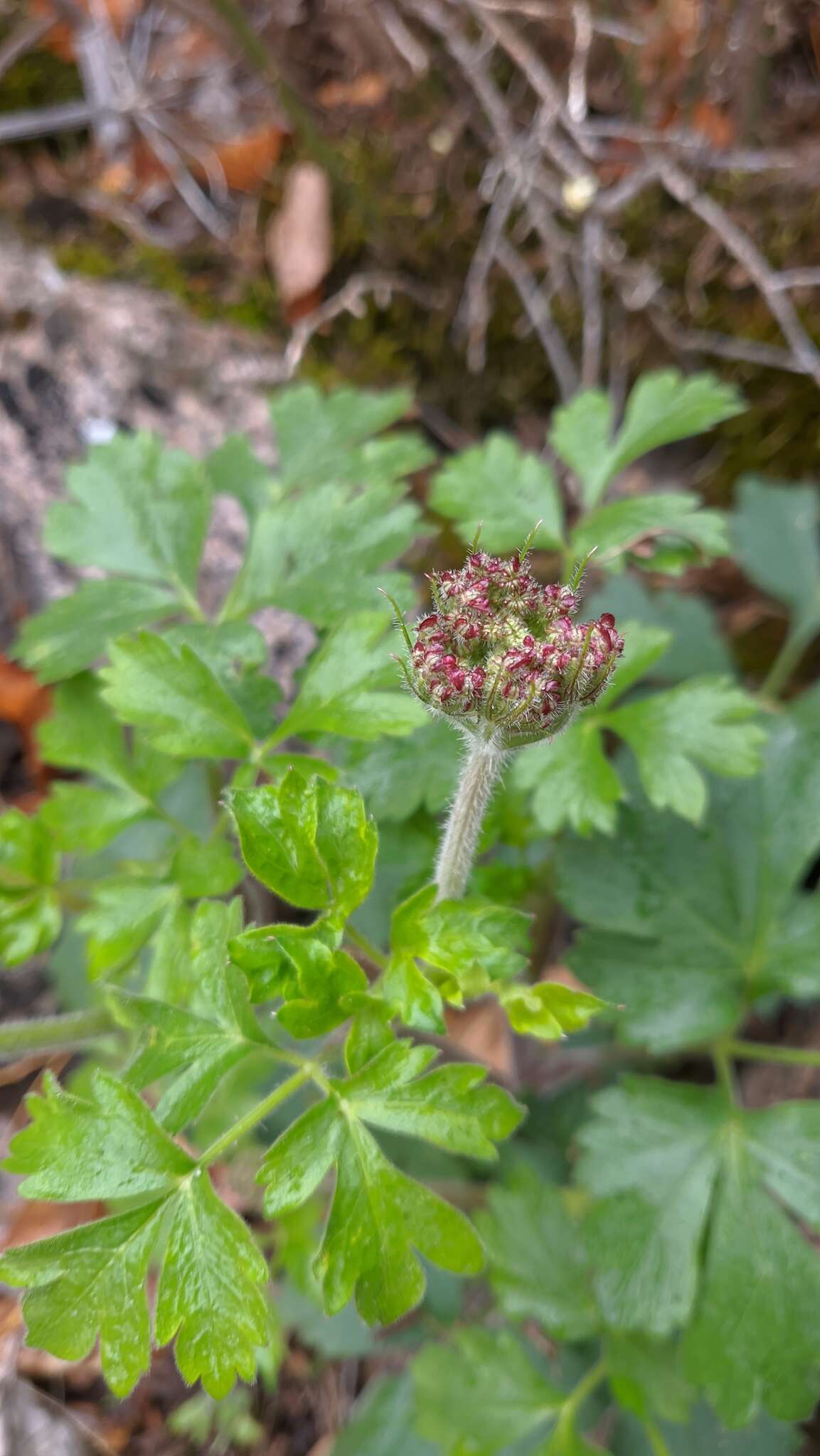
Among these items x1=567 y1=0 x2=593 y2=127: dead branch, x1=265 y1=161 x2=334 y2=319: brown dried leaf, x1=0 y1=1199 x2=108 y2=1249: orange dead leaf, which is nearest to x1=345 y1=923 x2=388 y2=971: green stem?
x1=0 y1=1199 x2=108 y2=1249: orange dead leaf

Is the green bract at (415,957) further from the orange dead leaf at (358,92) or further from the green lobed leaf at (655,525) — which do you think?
the orange dead leaf at (358,92)

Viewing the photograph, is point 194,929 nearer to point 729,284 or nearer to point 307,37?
point 729,284

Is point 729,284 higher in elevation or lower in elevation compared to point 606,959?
higher

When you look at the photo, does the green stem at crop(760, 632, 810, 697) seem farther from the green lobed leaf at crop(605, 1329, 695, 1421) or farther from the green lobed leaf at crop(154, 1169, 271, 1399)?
the green lobed leaf at crop(154, 1169, 271, 1399)

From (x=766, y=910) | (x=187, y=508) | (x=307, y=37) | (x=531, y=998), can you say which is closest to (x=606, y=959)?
(x=766, y=910)

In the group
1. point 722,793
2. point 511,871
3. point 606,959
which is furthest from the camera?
point 722,793

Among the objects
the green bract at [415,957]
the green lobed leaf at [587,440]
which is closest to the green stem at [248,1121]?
the green bract at [415,957]
